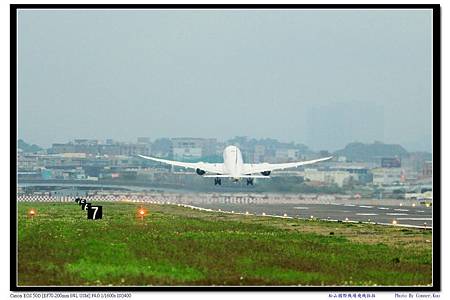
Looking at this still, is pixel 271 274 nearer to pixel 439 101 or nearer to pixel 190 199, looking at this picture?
pixel 439 101

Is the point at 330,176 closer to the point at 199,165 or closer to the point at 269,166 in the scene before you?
the point at 269,166

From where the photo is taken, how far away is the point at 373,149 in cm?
6238

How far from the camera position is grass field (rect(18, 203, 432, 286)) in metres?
23.0

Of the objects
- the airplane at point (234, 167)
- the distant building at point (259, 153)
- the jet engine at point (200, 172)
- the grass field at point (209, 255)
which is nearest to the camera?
the grass field at point (209, 255)

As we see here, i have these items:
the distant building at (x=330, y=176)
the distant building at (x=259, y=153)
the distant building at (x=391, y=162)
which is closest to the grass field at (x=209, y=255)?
A: the distant building at (x=391, y=162)

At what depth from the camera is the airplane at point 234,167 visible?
71938 mm

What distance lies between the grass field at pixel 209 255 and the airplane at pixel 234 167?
3542 centimetres

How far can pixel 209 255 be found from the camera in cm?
2608

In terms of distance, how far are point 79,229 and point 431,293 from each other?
1285 cm

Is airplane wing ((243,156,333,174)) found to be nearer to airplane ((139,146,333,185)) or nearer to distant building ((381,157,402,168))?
airplane ((139,146,333,185))

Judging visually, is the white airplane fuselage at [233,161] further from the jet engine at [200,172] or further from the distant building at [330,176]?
the distant building at [330,176]

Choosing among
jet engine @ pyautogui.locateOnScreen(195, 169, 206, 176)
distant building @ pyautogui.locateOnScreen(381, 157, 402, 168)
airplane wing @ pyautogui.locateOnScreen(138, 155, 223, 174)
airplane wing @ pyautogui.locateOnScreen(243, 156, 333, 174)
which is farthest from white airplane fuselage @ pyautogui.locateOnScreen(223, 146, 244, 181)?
distant building @ pyautogui.locateOnScreen(381, 157, 402, 168)

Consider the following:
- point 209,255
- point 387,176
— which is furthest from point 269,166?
point 209,255
